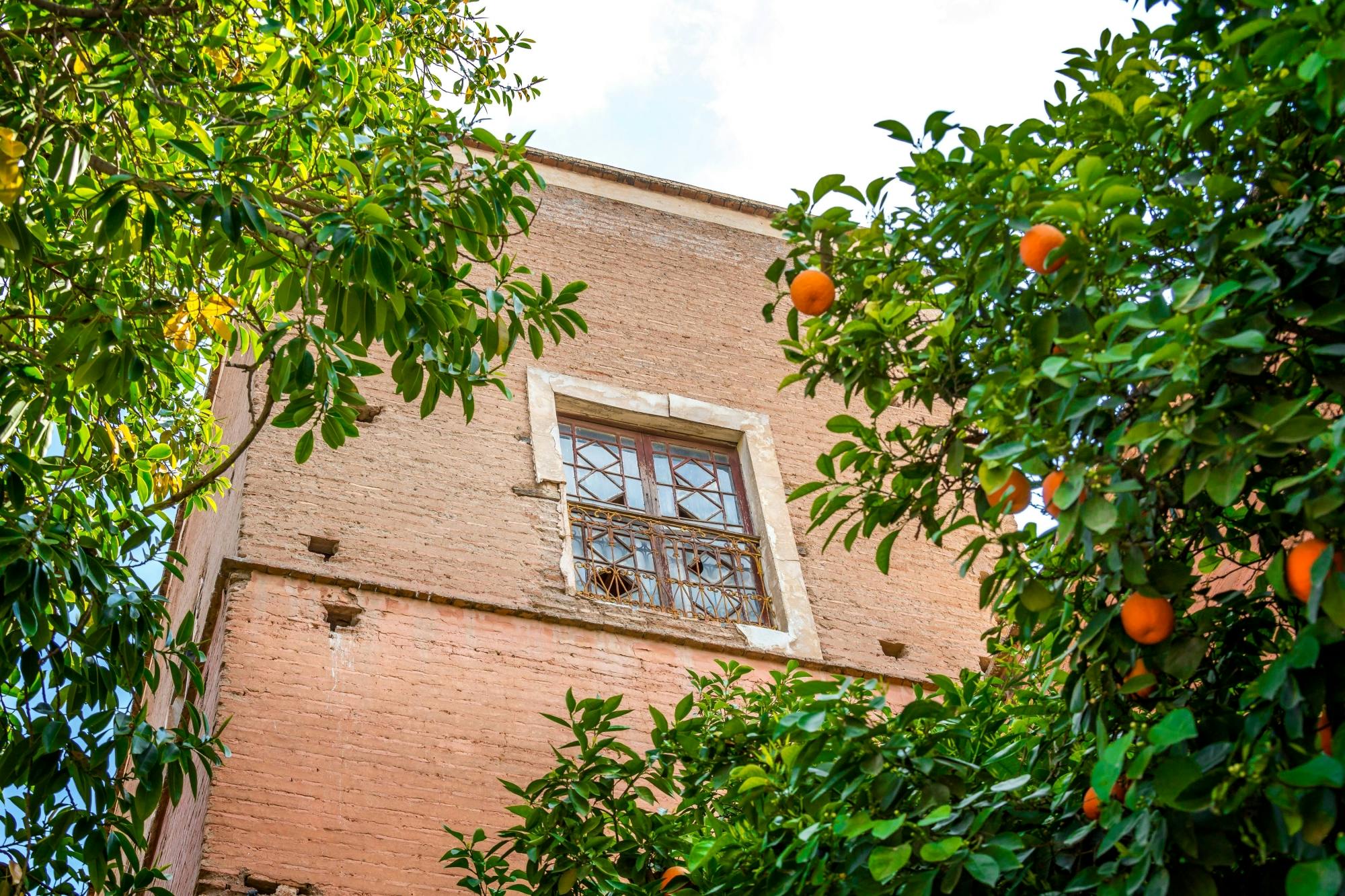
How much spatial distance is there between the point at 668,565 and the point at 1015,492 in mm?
4954

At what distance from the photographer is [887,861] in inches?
126

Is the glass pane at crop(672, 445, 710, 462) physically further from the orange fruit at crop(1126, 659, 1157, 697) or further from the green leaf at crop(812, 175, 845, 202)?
the orange fruit at crop(1126, 659, 1157, 697)

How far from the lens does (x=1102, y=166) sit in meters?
3.12

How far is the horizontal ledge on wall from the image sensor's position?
6793 millimetres

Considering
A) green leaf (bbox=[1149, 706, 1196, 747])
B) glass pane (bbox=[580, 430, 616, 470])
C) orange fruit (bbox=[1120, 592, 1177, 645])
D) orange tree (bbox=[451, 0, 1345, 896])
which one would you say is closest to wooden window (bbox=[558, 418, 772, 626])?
glass pane (bbox=[580, 430, 616, 470])

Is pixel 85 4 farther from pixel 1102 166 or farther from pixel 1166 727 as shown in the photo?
pixel 1166 727

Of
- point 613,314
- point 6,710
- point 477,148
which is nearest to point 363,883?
point 6,710

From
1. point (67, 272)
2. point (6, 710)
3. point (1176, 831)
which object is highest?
point (67, 272)

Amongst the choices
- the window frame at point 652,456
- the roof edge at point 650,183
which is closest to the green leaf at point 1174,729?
the window frame at point 652,456

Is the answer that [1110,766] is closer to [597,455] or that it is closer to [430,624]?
[430,624]

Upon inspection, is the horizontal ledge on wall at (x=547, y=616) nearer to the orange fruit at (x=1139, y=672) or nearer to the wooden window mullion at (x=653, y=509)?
the wooden window mullion at (x=653, y=509)

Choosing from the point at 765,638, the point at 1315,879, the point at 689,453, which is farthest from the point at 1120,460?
the point at 689,453

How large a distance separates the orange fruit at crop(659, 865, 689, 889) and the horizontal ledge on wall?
7.02 ft

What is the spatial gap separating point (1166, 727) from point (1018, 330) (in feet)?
3.65
